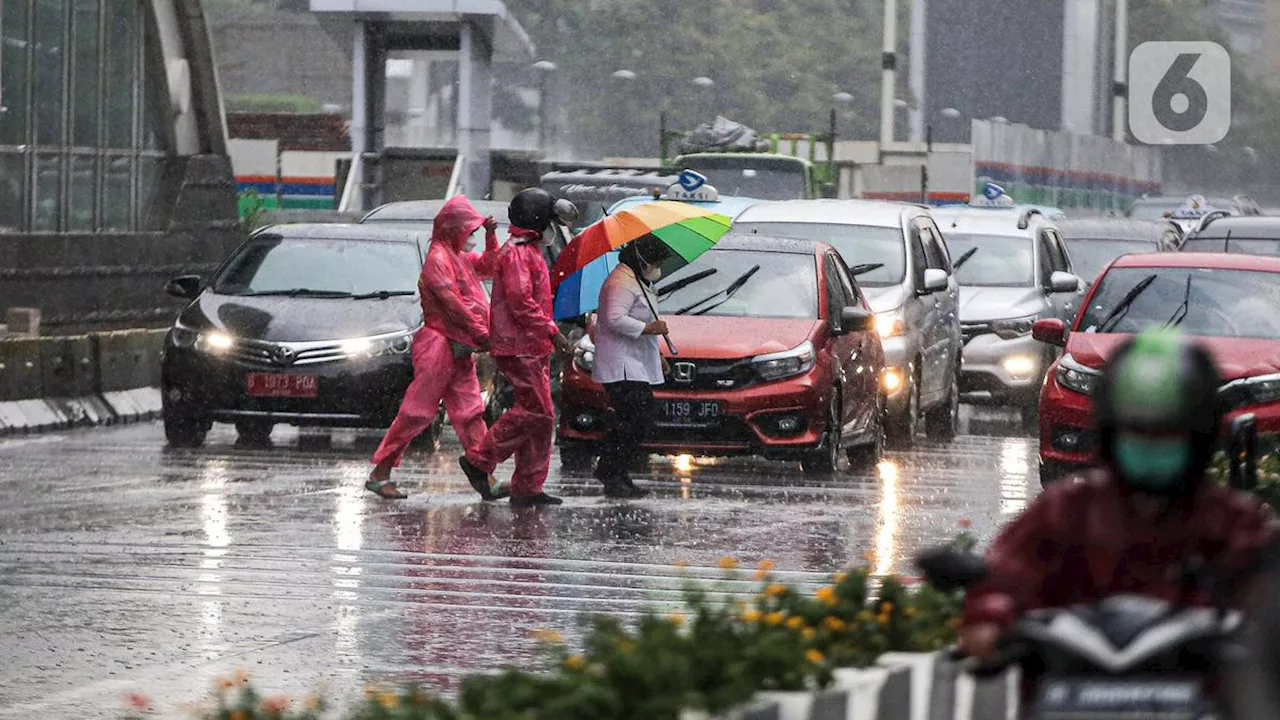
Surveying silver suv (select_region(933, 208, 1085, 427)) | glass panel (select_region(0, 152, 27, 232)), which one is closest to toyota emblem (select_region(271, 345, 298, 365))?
silver suv (select_region(933, 208, 1085, 427))

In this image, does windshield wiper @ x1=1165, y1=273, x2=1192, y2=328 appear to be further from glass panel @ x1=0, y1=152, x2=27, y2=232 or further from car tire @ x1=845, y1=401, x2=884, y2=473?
glass panel @ x1=0, y1=152, x2=27, y2=232

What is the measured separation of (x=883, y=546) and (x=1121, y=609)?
914 cm

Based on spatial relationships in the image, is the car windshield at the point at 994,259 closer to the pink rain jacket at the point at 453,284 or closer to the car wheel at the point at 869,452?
the car wheel at the point at 869,452

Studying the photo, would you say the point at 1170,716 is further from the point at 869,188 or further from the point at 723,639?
the point at 869,188

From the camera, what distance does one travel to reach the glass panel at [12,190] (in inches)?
1161

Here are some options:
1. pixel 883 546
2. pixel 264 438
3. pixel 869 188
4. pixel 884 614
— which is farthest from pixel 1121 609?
pixel 869 188

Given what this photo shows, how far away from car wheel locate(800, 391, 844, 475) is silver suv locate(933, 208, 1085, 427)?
5.23 meters

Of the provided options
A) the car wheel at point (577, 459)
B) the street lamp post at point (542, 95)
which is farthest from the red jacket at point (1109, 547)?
the street lamp post at point (542, 95)

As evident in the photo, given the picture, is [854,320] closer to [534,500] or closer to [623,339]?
[623,339]

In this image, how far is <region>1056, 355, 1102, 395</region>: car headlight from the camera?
15047 mm

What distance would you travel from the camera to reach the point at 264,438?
19.9m

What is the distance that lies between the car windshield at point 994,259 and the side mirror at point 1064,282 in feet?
7.45

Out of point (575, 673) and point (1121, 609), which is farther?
point (575, 673)

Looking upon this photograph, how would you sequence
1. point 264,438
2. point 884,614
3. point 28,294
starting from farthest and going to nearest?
point 28,294 → point 264,438 → point 884,614
